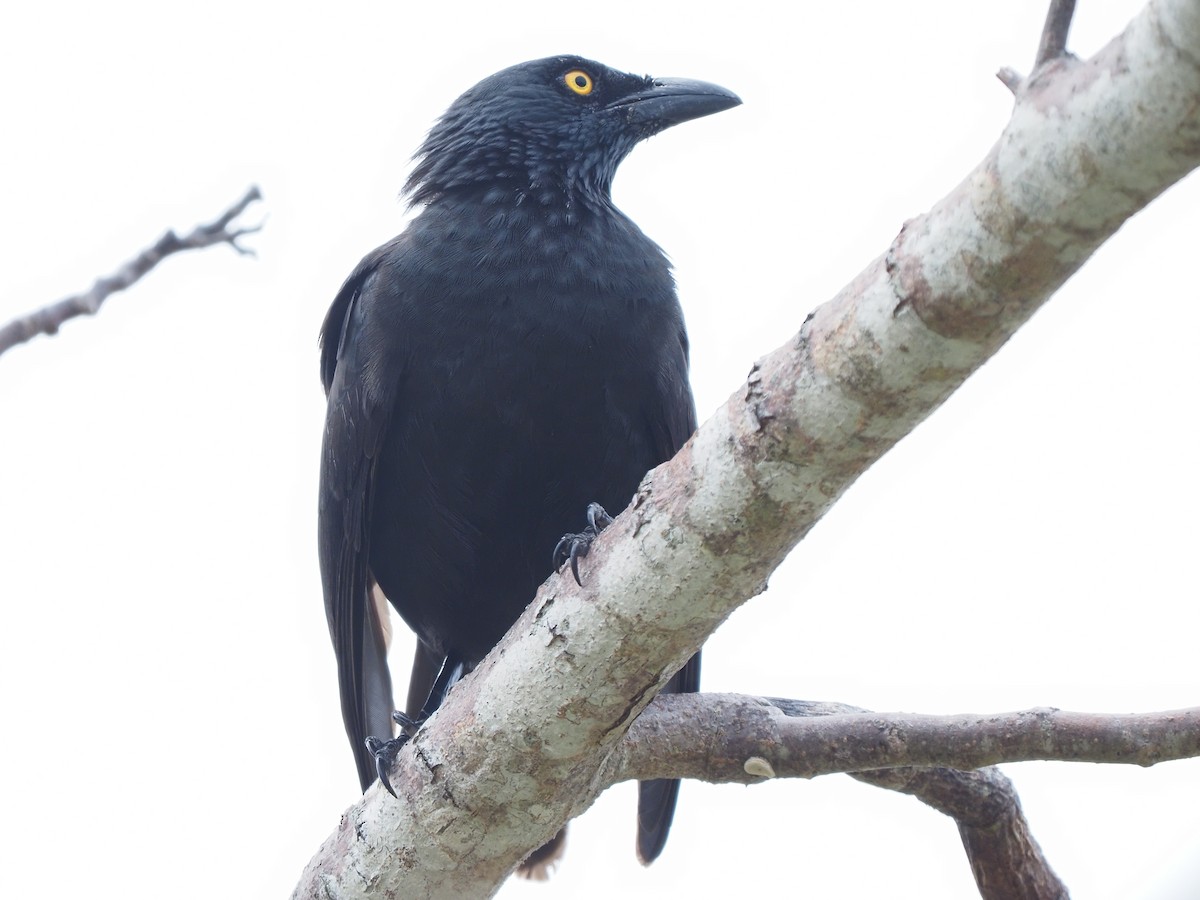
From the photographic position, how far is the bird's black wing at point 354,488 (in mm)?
4367

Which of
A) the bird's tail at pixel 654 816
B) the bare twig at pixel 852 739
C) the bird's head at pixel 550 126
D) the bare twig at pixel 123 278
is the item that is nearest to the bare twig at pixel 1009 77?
the bare twig at pixel 123 278

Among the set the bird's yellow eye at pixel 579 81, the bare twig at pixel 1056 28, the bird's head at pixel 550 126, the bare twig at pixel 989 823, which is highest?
the bird's yellow eye at pixel 579 81

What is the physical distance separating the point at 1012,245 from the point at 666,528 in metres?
0.93

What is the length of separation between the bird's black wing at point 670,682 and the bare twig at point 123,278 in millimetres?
2327

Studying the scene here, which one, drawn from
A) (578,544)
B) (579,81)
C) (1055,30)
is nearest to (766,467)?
(578,544)

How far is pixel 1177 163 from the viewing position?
2.03 meters

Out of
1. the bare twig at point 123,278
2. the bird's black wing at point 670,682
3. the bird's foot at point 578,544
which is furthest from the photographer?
the bird's black wing at point 670,682

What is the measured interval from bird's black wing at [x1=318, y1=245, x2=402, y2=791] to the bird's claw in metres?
0.51

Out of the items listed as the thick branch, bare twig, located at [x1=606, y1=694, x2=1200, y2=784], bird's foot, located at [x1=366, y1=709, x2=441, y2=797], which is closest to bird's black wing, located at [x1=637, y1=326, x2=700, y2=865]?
bare twig, located at [x1=606, y1=694, x2=1200, y2=784]

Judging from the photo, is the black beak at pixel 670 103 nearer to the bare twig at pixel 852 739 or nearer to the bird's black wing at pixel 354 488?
the bird's black wing at pixel 354 488

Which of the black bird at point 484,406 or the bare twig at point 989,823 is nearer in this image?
the bare twig at point 989,823

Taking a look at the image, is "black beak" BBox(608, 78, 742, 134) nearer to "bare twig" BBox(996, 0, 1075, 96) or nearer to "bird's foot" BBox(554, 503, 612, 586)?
"bird's foot" BBox(554, 503, 612, 586)

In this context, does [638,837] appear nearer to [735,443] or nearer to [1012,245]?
[735,443]

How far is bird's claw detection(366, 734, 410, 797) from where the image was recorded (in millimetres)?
3484
